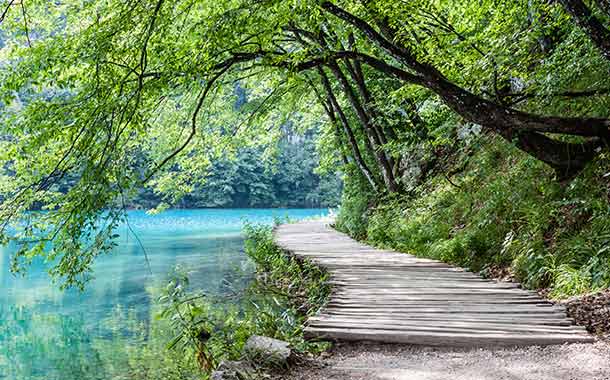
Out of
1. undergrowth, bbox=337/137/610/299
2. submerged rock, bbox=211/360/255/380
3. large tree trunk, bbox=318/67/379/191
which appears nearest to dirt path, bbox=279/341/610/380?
submerged rock, bbox=211/360/255/380

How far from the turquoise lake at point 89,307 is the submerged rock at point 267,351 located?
3679mm

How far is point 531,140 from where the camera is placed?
→ 261 inches

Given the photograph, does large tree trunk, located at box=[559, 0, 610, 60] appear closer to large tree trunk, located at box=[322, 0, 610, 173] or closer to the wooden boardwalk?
large tree trunk, located at box=[322, 0, 610, 173]

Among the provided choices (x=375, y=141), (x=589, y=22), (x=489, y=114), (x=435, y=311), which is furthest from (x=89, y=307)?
(x=589, y=22)

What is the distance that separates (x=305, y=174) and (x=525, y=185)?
140ft

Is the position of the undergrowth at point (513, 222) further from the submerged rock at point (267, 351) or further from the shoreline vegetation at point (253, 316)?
the submerged rock at point (267, 351)

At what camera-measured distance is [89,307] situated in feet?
35.0

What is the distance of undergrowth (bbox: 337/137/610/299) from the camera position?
18.2ft

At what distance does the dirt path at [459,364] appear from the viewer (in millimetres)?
3266

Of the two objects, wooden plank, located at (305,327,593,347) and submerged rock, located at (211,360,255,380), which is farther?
wooden plank, located at (305,327,593,347)

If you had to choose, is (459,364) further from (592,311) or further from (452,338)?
(592,311)

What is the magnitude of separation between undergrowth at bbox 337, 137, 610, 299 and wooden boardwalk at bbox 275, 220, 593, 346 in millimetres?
532

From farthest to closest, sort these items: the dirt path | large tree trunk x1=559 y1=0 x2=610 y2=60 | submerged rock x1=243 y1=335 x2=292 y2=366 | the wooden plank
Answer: large tree trunk x1=559 y1=0 x2=610 y2=60, the wooden plank, submerged rock x1=243 y1=335 x2=292 y2=366, the dirt path

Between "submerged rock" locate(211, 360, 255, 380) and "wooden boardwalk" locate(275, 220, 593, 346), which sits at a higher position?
"submerged rock" locate(211, 360, 255, 380)
